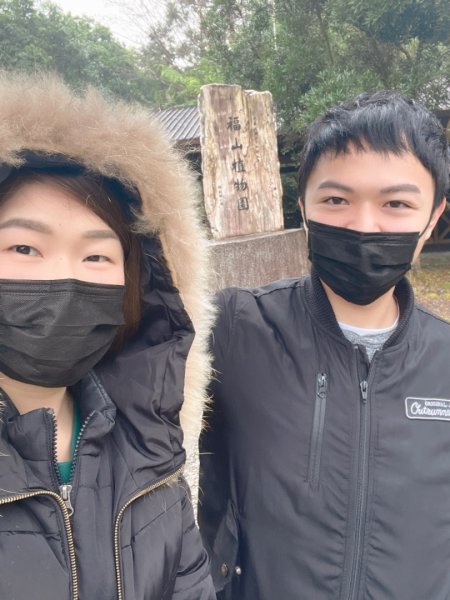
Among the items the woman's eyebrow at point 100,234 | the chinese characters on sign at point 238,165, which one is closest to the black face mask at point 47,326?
the woman's eyebrow at point 100,234

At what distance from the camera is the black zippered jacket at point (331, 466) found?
1.17 m

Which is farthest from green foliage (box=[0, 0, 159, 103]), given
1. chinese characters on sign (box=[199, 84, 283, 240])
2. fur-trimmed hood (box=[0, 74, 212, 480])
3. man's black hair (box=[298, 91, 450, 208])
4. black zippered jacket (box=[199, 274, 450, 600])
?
black zippered jacket (box=[199, 274, 450, 600])

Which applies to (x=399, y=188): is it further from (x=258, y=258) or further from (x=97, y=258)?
(x=258, y=258)

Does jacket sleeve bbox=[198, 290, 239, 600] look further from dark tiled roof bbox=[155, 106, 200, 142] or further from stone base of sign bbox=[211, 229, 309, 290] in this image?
dark tiled roof bbox=[155, 106, 200, 142]

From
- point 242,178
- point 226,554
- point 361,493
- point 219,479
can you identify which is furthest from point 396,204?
point 242,178

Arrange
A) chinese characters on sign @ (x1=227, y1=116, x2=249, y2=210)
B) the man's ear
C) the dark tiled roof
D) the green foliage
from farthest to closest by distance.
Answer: the green foliage → the dark tiled roof → chinese characters on sign @ (x1=227, y1=116, x2=249, y2=210) → the man's ear

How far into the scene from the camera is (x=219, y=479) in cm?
139

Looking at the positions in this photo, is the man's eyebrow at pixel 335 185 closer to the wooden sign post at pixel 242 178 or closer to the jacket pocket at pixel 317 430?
the jacket pocket at pixel 317 430

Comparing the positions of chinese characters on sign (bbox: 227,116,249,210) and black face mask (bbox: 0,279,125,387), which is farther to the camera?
chinese characters on sign (bbox: 227,116,249,210)

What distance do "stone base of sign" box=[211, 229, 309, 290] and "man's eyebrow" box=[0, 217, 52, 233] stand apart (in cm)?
267

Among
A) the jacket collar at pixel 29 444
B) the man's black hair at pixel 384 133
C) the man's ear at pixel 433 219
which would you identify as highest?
the man's black hair at pixel 384 133

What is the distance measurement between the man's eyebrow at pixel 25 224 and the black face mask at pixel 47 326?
11 centimetres

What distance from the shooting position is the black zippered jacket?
117 cm

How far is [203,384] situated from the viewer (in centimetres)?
135
